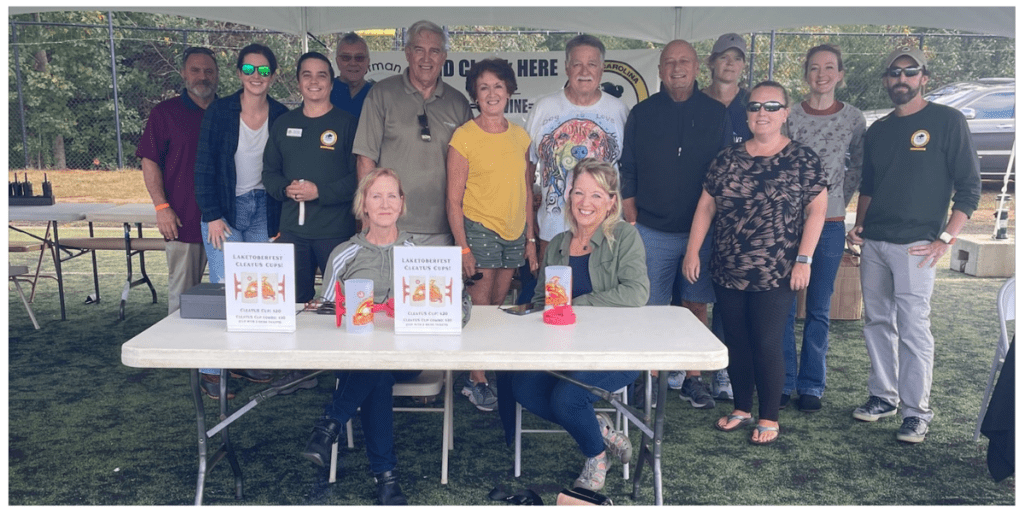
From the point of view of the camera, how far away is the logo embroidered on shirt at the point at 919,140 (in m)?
3.12

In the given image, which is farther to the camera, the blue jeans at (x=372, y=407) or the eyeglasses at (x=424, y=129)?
the eyeglasses at (x=424, y=129)

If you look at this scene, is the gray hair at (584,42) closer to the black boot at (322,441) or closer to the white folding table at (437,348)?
the white folding table at (437,348)

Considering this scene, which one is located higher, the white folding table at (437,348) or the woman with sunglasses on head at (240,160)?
the woman with sunglasses on head at (240,160)

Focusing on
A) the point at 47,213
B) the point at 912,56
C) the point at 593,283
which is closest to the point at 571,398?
the point at 593,283

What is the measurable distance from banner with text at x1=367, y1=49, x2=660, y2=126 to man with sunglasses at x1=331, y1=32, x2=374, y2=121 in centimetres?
203

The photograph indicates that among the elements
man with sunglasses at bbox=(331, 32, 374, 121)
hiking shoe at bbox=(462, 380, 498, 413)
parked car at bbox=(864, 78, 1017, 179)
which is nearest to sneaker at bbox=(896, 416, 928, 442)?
hiking shoe at bbox=(462, 380, 498, 413)

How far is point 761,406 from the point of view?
126 inches

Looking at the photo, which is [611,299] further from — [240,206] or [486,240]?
[240,206]

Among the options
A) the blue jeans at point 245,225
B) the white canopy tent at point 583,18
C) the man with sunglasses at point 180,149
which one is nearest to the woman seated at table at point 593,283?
the blue jeans at point 245,225

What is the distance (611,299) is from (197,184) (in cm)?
189

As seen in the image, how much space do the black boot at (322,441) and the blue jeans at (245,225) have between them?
4.33 ft

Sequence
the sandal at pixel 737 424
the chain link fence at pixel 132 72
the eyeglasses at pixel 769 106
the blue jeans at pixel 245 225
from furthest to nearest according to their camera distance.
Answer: the chain link fence at pixel 132 72 → the blue jeans at pixel 245 225 → the sandal at pixel 737 424 → the eyeglasses at pixel 769 106

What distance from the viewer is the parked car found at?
9.98m

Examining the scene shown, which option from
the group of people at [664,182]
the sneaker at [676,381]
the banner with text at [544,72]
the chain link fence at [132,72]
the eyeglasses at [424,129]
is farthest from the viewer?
the chain link fence at [132,72]
